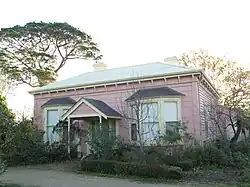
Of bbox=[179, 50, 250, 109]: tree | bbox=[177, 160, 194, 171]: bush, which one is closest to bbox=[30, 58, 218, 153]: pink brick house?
bbox=[177, 160, 194, 171]: bush

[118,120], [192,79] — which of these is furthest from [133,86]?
[192,79]

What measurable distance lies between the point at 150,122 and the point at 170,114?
109cm

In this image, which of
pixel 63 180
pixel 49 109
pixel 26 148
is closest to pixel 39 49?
pixel 49 109

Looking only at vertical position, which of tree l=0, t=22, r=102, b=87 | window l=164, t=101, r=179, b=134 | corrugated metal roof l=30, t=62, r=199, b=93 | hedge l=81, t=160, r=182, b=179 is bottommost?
hedge l=81, t=160, r=182, b=179

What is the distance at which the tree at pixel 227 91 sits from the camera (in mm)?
17980

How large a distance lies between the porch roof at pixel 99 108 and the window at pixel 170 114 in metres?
2.76

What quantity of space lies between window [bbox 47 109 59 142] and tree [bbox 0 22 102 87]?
12.4 m

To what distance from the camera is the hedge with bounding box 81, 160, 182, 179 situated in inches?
464

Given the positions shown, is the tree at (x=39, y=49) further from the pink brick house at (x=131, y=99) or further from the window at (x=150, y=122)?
the window at (x=150, y=122)

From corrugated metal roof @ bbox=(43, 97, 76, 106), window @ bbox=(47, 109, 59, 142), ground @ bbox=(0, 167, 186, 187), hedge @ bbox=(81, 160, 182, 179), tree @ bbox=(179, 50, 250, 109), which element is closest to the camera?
ground @ bbox=(0, 167, 186, 187)

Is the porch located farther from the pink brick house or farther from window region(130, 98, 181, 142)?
window region(130, 98, 181, 142)

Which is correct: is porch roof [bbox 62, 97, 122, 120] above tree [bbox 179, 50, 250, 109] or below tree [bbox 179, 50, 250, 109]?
below

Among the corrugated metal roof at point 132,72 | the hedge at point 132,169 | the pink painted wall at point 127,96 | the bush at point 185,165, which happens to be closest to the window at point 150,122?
the pink painted wall at point 127,96

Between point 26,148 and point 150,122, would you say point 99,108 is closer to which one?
point 150,122
